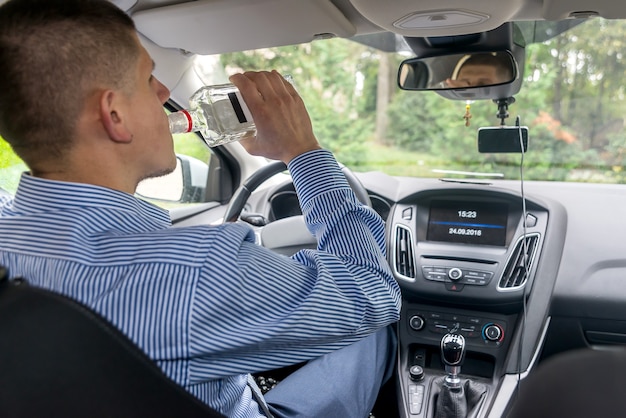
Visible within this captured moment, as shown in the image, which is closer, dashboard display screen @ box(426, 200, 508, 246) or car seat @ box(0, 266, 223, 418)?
car seat @ box(0, 266, 223, 418)

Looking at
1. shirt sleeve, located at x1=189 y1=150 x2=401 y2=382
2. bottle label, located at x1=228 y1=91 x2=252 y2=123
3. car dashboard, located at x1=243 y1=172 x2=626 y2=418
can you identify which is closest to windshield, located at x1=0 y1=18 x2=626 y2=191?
car dashboard, located at x1=243 y1=172 x2=626 y2=418

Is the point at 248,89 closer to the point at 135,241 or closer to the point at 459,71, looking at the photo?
the point at 135,241

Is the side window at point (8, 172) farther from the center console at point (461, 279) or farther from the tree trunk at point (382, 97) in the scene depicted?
the tree trunk at point (382, 97)

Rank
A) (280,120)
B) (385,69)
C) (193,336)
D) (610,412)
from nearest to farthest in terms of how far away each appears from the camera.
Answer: (610,412) → (193,336) → (280,120) → (385,69)

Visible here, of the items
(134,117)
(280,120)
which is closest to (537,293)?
(280,120)

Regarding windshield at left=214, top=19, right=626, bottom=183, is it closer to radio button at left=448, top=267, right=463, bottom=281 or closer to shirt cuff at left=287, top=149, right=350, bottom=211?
radio button at left=448, top=267, right=463, bottom=281

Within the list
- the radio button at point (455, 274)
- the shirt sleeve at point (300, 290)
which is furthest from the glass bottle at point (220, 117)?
the radio button at point (455, 274)

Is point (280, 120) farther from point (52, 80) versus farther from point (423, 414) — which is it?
point (423, 414)

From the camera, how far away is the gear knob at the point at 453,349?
2295 millimetres

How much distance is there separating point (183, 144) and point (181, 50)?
67 centimetres

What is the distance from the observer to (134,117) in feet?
3.84

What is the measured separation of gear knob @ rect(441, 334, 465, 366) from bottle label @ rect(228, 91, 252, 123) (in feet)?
3.81

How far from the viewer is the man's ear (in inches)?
43.9

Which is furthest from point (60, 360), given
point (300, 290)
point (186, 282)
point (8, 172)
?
point (8, 172)
